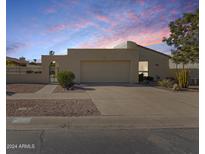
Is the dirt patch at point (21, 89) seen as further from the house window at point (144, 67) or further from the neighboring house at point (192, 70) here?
the neighboring house at point (192, 70)

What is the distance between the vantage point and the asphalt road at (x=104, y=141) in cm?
438

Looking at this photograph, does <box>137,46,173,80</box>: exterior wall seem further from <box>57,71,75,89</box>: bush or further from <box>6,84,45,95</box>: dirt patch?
<box>6,84,45,95</box>: dirt patch

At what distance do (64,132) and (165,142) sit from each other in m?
2.57

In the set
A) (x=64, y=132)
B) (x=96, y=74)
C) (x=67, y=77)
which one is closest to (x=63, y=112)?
(x=64, y=132)

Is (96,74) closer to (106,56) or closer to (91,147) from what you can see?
(106,56)

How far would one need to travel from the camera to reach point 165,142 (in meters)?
4.93

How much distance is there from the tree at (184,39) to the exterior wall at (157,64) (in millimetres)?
7620

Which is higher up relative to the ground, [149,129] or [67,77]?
[67,77]

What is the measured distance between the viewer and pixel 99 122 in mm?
6715

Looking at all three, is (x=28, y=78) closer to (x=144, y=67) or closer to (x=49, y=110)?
(x=144, y=67)

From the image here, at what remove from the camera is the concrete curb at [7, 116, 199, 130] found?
6234mm

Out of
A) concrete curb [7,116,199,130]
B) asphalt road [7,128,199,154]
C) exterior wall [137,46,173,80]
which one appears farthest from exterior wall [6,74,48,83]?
asphalt road [7,128,199,154]

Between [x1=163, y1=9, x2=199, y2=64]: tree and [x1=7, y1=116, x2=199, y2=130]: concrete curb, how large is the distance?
9.09 m
